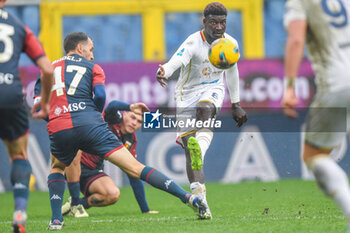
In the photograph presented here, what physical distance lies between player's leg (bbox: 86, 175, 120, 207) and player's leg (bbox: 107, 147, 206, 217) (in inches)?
75.2

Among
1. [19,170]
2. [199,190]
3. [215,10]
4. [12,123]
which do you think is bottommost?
[199,190]

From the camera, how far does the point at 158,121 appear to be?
8984 millimetres

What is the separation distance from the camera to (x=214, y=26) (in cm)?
747

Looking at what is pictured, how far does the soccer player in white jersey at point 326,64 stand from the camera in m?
4.53

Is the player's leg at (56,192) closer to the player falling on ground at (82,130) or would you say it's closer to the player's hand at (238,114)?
the player falling on ground at (82,130)

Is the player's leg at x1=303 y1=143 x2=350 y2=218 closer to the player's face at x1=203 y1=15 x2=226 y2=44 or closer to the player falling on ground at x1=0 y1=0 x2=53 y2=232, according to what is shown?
the player falling on ground at x1=0 y1=0 x2=53 y2=232

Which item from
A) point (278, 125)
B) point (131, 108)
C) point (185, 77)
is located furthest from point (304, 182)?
point (131, 108)

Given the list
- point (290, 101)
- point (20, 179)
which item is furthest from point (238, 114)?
point (290, 101)

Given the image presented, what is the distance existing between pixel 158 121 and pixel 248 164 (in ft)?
16.0

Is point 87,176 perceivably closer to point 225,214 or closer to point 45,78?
point 225,214

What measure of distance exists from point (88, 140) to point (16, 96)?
58.7 inches

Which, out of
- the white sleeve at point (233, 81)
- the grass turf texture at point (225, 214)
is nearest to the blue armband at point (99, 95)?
the grass turf texture at point (225, 214)

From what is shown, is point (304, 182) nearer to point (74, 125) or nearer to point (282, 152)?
point (282, 152)

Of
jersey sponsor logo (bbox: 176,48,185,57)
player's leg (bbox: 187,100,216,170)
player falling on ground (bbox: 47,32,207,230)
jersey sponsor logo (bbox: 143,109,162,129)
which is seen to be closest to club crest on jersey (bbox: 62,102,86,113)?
player falling on ground (bbox: 47,32,207,230)
